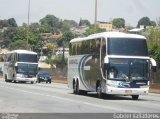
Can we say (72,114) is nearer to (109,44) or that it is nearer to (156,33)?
(109,44)

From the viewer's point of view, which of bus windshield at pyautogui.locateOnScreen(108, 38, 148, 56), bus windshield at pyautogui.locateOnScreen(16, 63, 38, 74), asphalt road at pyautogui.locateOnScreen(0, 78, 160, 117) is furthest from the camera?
bus windshield at pyautogui.locateOnScreen(16, 63, 38, 74)

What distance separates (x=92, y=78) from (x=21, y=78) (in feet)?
96.2

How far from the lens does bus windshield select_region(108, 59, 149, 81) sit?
30328 mm

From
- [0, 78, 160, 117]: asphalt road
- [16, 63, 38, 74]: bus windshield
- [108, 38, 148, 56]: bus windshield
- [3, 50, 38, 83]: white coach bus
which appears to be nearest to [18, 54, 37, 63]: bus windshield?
[3, 50, 38, 83]: white coach bus

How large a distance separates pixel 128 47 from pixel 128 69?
1.16 m

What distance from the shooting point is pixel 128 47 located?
30.6 metres

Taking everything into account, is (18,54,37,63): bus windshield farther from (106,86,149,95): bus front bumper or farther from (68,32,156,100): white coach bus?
(106,86,149,95): bus front bumper

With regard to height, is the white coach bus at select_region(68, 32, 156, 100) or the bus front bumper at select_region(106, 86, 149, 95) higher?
the white coach bus at select_region(68, 32, 156, 100)

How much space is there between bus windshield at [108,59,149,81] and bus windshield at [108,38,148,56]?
1.32 feet

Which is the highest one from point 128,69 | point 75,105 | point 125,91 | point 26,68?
point 128,69

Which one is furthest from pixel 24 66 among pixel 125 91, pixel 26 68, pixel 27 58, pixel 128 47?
pixel 125 91

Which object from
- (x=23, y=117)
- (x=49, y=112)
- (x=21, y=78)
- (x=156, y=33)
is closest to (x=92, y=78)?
(x=49, y=112)

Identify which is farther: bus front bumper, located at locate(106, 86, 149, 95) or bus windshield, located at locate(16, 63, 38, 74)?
bus windshield, located at locate(16, 63, 38, 74)

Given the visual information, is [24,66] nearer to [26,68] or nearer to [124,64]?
[26,68]
